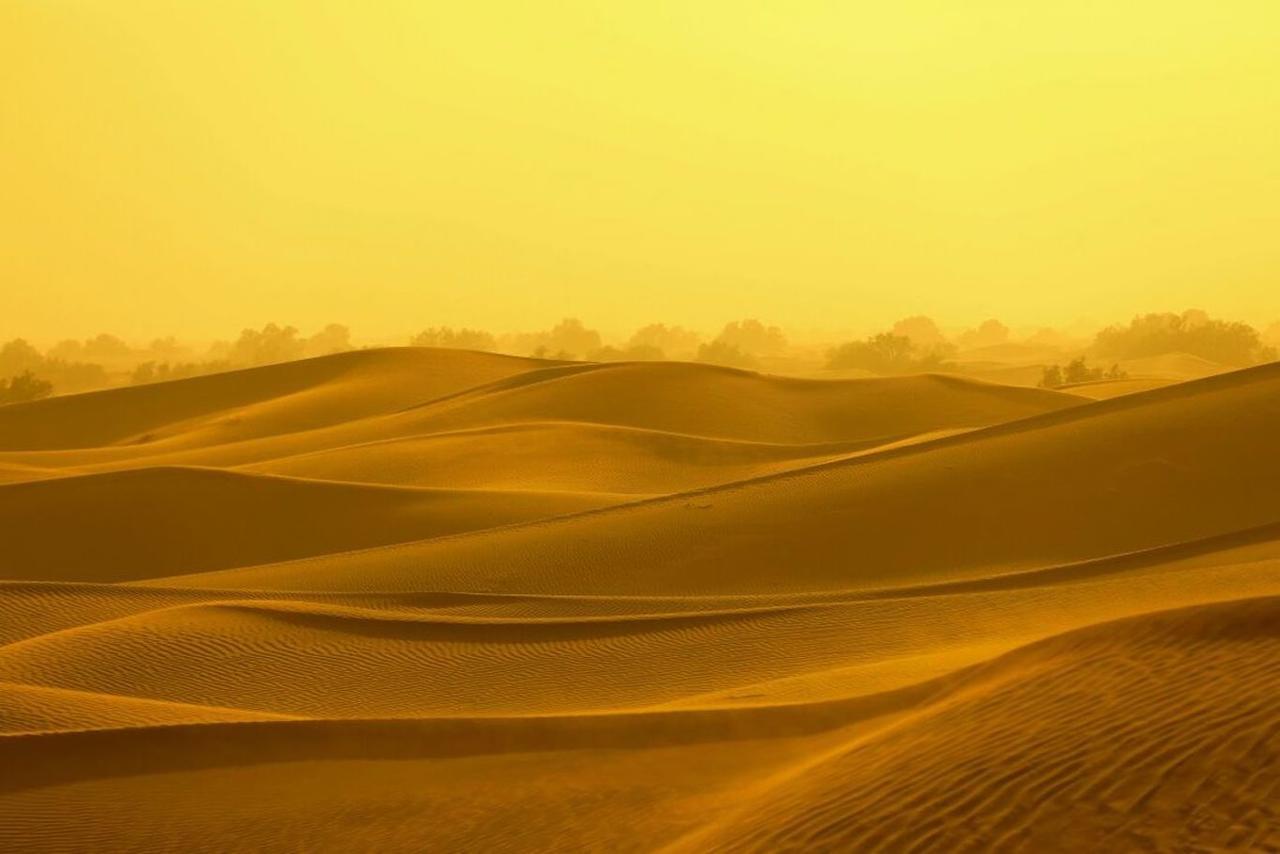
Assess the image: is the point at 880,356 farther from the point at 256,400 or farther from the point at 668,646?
the point at 668,646

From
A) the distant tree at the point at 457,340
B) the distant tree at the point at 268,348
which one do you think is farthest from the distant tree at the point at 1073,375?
the distant tree at the point at 268,348

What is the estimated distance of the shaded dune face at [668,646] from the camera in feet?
18.0

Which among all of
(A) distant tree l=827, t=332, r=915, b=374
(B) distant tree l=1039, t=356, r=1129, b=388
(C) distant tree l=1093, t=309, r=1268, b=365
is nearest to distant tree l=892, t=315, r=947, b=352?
(C) distant tree l=1093, t=309, r=1268, b=365

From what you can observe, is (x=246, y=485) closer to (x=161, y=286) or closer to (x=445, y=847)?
(x=445, y=847)

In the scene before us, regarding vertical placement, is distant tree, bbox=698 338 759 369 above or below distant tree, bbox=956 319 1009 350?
below

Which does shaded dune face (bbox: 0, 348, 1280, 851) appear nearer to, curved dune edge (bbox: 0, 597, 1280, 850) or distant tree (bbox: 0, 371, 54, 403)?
curved dune edge (bbox: 0, 597, 1280, 850)

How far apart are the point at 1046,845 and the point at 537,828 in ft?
8.39

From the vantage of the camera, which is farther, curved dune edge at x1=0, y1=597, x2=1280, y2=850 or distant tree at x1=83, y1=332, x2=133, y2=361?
distant tree at x1=83, y1=332, x2=133, y2=361

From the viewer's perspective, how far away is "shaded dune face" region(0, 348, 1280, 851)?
18.0ft

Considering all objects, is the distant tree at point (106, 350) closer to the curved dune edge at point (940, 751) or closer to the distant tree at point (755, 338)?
the distant tree at point (755, 338)

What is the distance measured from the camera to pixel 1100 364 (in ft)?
194

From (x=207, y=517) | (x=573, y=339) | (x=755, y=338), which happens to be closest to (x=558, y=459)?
(x=207, y=517)

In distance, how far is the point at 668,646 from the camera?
1052cm

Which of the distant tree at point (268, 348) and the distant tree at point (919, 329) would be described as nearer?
the distant tree at point (268, 348)
